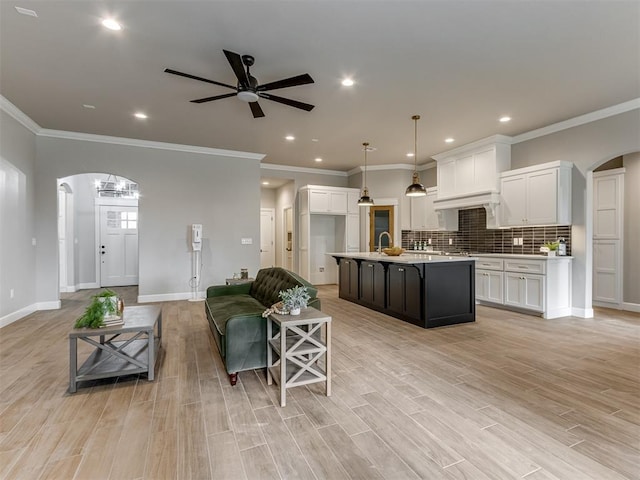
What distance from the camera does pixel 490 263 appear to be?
578 centimetres

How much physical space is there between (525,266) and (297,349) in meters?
4.31

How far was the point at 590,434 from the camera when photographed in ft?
6.77

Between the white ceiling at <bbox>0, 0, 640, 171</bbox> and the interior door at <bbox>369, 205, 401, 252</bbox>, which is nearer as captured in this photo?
the white ceiling at <bbox>0, 0, 640, 171</bbox>

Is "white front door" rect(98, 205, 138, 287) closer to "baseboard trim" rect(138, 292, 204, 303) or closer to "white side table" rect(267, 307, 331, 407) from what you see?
"baseboard trim" rect(138, 292, 204, 303)

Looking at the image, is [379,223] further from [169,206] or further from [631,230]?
[169,206]

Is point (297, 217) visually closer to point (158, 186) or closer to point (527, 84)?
point (158, 186)

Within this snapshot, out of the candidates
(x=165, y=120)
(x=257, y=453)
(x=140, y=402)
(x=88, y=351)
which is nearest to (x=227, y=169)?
(x=165, y=120)

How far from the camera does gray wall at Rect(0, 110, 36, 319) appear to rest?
4477mm

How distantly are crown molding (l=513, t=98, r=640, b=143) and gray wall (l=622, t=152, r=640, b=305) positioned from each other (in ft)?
5.06

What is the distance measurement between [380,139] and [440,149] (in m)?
1.48

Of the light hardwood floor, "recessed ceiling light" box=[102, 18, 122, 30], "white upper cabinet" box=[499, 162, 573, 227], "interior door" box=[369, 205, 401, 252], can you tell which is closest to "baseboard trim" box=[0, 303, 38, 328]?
the light hardwood floor

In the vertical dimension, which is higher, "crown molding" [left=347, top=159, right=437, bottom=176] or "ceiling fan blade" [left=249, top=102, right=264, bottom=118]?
"crown molding" [left=347, top=159, right=437, bottom=176]

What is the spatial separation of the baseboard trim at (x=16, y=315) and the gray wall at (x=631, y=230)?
974 centimetres

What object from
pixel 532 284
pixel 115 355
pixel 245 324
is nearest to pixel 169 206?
pixel 115 355
